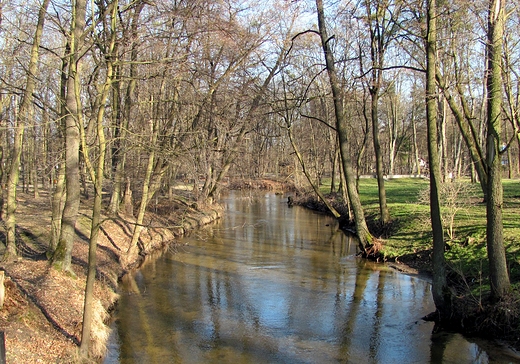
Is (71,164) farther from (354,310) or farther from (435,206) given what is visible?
(435,206)

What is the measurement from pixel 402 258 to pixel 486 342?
7.35 metres

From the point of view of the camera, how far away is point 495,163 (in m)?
9.02

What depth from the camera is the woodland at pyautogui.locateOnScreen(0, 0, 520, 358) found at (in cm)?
903

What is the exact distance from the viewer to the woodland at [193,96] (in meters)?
9.03

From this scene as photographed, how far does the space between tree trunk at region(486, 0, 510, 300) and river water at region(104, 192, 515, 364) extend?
4.48ft

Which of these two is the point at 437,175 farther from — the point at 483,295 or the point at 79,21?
the point at 79,21

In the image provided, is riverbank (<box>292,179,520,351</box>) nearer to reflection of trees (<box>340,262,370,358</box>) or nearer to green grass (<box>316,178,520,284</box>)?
green grass (<box>316,178,520,284</box>)

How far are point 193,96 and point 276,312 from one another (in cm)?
963

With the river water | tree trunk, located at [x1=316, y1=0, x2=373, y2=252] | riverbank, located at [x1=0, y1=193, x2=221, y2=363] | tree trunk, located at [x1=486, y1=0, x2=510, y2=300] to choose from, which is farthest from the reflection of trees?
riverbank, located at [x1=0, y1=193, x2=221, y2=363]

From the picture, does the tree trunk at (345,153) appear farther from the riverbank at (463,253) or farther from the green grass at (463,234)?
the green grass at (463,234)

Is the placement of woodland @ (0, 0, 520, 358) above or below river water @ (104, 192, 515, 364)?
above

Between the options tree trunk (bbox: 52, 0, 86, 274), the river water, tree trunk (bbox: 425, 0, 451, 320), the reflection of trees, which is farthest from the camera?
tree trunk (bbox: 425, 0, 451, 320)

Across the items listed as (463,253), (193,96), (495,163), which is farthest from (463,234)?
(193,96)

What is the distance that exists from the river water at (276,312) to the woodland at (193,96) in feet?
4.11
